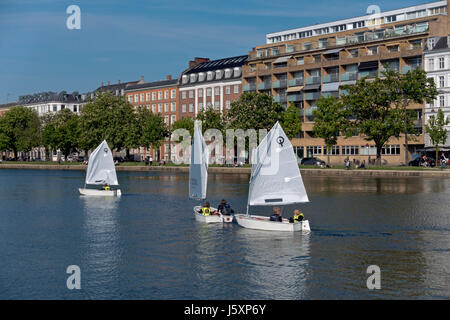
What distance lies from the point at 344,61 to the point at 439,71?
81.0 ft

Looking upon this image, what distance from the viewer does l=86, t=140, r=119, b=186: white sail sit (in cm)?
6988

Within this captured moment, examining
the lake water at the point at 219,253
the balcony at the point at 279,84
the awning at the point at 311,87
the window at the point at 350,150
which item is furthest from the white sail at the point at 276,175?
the balcony at the point at 279,84

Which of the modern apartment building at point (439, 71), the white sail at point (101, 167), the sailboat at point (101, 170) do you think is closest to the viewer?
the sailboat at point (101, 170)

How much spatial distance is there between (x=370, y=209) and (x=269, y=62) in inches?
4442

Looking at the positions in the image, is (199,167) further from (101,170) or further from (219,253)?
(101,170)

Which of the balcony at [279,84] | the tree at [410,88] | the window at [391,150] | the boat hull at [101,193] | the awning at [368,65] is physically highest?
the awning at [368,65]

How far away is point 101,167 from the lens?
70.4 meters

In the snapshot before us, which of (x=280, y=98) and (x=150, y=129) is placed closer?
(x=280, y=98)

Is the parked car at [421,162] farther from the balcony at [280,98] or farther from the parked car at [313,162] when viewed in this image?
the balcony at [280,98]

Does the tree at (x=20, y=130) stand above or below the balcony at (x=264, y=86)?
below

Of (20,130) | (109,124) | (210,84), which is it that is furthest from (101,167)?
(20,130)

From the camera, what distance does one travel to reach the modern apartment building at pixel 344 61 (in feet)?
413

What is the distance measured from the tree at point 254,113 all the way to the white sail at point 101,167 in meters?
56.4

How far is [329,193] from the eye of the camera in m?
69.2
